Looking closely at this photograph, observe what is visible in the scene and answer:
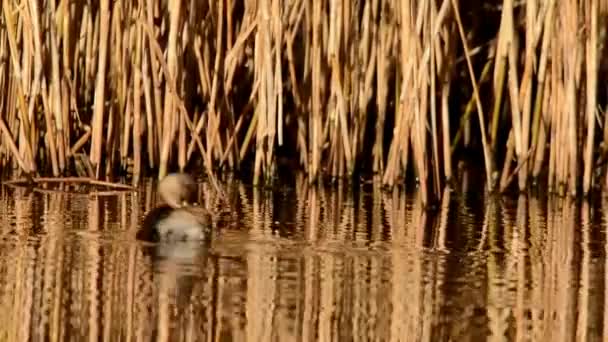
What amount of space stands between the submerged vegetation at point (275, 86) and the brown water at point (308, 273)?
1.23ft

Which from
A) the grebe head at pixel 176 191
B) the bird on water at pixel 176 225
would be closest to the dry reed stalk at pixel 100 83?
the grebe head at pixel 176 191

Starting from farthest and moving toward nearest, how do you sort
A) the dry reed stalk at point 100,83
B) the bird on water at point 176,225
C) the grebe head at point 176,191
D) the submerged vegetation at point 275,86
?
the dry reed stalk at point 100,83 → the submerged vegetation at point 275,86 → the grebe head at point 176,191 → the bird on water at point 176,225

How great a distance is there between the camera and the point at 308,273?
6512 mm

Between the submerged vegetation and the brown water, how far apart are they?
0.37 meters

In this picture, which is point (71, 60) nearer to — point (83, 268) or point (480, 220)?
point (480, 220)

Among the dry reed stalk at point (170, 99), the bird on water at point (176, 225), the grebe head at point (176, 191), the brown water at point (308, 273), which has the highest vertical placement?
the dry reed stalk at point (170, 99)

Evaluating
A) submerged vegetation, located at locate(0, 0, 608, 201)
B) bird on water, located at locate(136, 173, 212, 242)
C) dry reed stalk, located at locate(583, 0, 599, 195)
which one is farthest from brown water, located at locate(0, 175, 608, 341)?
submerged vegetation, located at locate(0, 0, 608, 201)

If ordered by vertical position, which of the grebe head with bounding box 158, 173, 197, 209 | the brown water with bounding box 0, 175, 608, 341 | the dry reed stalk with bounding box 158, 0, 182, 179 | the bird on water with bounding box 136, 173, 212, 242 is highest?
the dry reed stalk with bounding box 158, 0, 182, 179

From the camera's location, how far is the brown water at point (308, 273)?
5504 millimetres

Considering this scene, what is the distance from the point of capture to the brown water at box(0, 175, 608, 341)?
18.1 feet

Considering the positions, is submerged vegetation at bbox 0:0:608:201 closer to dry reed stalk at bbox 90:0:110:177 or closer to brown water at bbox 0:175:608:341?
dry reed stalk at bbox 90:0:110:177

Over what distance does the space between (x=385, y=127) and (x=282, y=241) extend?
10.6 feet

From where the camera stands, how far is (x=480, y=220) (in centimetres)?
848

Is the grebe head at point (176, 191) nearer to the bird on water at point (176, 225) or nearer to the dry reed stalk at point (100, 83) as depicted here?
the bird on water at point (176, 225)
